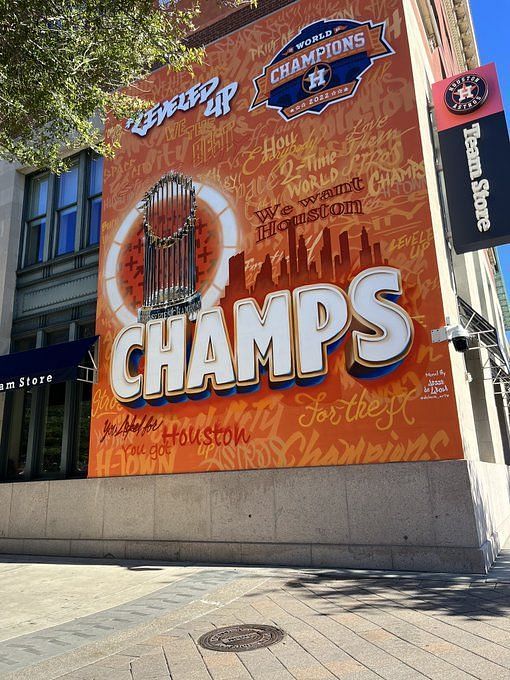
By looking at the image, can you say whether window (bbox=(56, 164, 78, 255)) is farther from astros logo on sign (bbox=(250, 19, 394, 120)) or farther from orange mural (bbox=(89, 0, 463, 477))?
astros logo on sign (bbox=(250, 19, 394, 120))

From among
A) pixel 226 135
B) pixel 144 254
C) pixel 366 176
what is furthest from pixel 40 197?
pixel 366 176

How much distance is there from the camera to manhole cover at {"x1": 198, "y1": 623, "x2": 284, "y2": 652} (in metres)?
5.18

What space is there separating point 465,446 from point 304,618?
4434mm

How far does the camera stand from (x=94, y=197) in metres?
15.7

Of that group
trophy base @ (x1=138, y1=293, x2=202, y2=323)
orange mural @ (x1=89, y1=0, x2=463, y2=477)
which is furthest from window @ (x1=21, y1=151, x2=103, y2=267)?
trophy base @ (x1=138, y1=293, x2=202, y2=323)

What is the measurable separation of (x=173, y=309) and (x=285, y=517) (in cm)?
540

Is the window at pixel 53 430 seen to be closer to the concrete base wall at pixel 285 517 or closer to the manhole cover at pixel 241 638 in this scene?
the concrete base wall at pixel 285 517

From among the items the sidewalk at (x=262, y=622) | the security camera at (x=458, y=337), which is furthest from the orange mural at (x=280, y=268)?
the sidewalk at (x=262, y=622)

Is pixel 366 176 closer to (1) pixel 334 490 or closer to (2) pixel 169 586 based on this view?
(1) pixel 334 490

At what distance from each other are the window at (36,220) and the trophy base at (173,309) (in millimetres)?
5568

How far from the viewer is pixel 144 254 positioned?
13.4 m

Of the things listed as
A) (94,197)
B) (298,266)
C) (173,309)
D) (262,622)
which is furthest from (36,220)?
(262,622)

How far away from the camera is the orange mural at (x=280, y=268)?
9.83m
